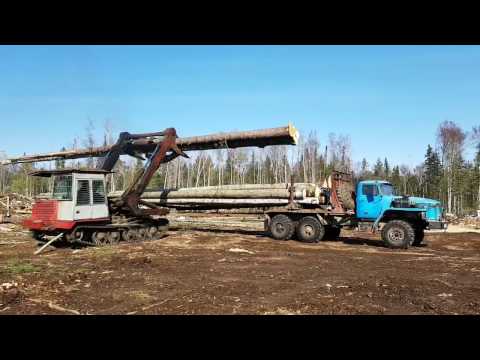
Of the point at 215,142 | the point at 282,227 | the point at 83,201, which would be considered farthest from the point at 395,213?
the point at 83,201

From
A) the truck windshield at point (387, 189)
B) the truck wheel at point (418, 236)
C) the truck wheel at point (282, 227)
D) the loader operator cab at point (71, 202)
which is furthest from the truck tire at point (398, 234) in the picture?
the loader operator cab at point (71, 202)

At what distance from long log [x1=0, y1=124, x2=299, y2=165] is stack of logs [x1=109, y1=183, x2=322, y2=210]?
8.27 ft

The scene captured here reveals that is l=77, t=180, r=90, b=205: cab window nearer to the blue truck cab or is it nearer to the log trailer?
the log trailer

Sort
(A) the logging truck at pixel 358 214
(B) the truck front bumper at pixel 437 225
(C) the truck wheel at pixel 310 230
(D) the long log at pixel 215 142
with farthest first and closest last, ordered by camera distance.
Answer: (C) the truck wheel at pixel 310 230, (A) the logging truck at pixel 358 214, (B) the truck front bumper at pixel 437 225, (D) the long log at pixel 215 142

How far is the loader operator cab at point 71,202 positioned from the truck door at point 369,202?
1043 centimetres

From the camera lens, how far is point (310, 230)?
17.3 m

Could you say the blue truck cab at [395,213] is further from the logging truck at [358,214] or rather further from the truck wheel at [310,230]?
the truck wheel at [310,230]

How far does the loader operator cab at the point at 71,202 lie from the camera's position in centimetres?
1398

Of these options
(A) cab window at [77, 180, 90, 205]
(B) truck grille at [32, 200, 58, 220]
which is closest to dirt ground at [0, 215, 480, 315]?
(B) truck grille at [32, 200, 58, 220]

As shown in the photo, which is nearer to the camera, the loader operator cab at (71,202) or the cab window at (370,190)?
the loader operator cab at (71,202)

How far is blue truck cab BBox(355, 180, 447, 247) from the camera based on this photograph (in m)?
15.6

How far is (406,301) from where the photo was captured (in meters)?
7.23
